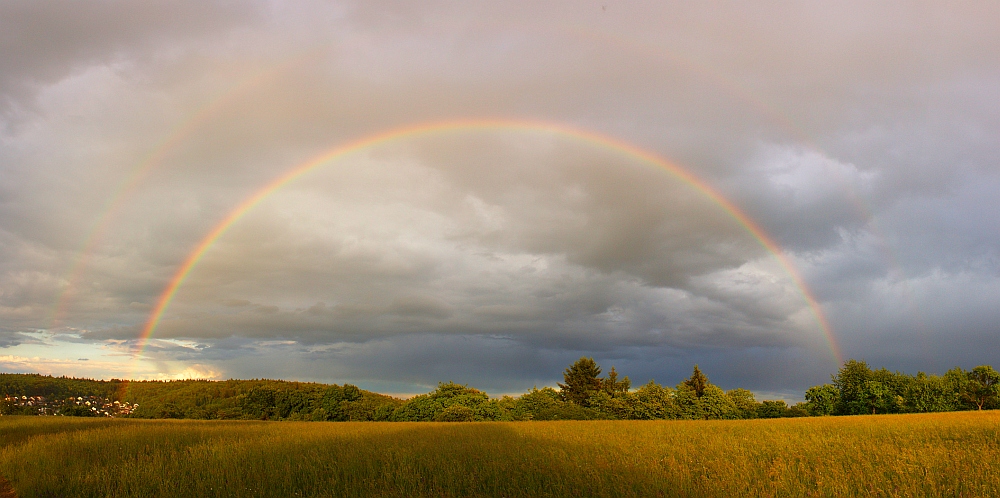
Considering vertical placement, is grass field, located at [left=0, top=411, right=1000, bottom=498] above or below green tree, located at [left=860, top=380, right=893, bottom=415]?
above

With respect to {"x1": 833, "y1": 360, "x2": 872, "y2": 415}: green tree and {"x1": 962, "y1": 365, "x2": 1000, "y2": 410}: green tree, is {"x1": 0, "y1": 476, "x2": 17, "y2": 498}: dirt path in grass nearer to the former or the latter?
{"x1": 833, "y1": 360, "x2": 872, "y2": 415}: green tree

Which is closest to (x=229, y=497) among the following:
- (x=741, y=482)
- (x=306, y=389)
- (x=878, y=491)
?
(x=741, y=482)

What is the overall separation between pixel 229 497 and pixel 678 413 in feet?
144

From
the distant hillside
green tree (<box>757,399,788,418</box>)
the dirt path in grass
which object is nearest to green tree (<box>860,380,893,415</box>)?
green tree (<box>757,399,788,418</box>)

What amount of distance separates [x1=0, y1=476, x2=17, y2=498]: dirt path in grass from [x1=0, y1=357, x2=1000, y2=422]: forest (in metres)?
33.4

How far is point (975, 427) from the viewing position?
19922mm

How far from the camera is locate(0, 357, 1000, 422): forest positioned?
48.6 metres

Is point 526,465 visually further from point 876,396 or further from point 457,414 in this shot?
point 876,396

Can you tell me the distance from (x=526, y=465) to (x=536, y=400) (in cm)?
3839

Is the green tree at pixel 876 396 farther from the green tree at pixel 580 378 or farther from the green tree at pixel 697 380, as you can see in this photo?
the green tree at pixel 580 378

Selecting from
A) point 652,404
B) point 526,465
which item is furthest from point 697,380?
point 526,465

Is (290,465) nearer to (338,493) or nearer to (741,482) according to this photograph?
(338,493)

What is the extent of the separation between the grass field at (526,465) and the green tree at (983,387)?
5608 cm

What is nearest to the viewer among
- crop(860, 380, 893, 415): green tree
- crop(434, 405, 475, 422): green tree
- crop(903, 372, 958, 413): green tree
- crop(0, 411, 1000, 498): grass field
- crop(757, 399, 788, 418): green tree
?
crop(0, 411, 1000, 498): grass field
